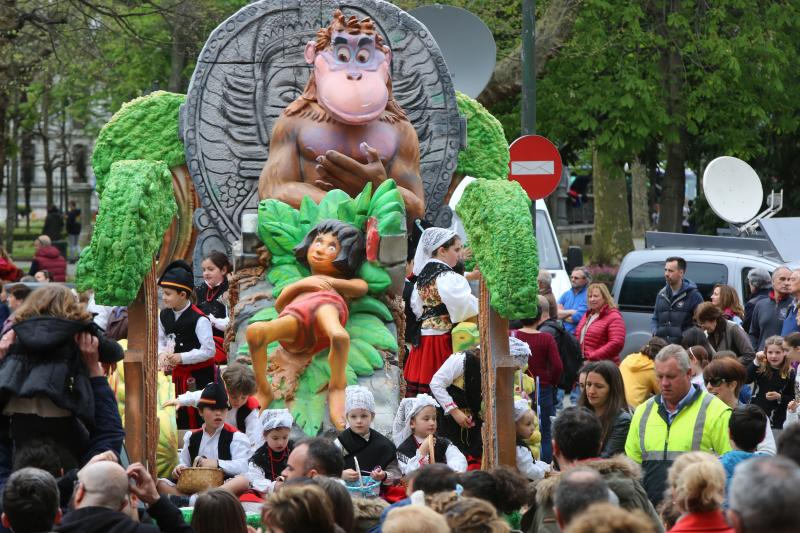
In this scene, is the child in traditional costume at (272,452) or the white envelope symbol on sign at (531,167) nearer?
the child in traditional costume at (272,452)

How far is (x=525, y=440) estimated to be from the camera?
35.7ft

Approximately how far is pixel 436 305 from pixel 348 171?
1.20 metres

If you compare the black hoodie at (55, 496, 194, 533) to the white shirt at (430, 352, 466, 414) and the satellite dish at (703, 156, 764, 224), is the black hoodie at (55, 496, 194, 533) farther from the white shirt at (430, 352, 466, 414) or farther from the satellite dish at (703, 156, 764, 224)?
the satellite dish at (703, 156, 764, 224)

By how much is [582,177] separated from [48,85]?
19.0 m

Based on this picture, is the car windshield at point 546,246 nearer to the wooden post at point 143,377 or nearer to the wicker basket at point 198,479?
the wooden post at point 143,377

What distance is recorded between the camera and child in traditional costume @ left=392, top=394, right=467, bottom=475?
9891 mm

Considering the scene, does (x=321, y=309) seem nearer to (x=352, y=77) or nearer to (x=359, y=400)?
(x=359, y=400)

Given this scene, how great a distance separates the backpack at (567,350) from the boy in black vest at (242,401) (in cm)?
395

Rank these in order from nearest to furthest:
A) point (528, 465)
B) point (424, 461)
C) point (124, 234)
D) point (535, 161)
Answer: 1. point (424, 461)
2. point (124, 234)
3. point (528, 465)
4. point (535, 161)


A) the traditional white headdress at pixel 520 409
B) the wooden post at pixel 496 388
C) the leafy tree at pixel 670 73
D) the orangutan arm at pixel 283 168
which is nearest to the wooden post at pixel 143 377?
the orangutan arm at pixel 283 168

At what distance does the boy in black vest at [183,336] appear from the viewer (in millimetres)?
11922

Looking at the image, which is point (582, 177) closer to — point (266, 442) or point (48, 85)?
point (48, 85)

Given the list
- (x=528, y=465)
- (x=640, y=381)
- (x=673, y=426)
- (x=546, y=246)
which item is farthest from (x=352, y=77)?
(x=546, y=246)

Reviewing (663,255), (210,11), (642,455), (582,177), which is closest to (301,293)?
(642,455)
